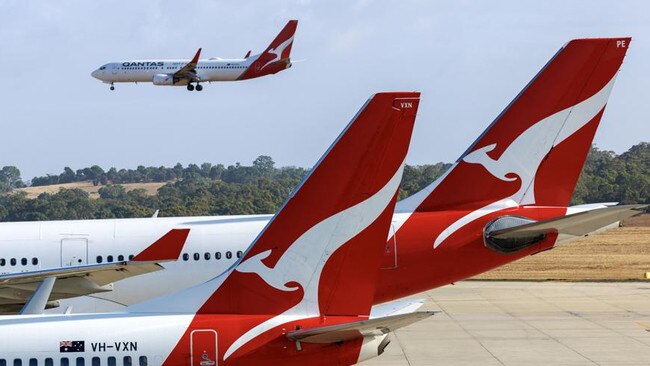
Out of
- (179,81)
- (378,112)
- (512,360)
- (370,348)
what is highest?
(179,81)

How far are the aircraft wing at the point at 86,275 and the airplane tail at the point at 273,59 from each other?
69.7 m

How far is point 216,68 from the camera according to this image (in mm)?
91812

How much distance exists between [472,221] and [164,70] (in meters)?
71.5

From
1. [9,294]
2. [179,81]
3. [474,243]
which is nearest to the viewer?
[9,294]

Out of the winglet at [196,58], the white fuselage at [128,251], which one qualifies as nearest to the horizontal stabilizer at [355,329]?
the white fuselage at [128,251]

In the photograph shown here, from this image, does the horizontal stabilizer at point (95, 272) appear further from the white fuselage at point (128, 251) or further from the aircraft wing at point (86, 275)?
the white fuselage at point (128, 251)

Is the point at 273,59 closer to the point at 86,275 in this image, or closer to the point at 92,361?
the point at 86,275

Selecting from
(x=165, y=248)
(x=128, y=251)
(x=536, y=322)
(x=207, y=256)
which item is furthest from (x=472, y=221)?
(x=536, y=322)

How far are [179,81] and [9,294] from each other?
234ft

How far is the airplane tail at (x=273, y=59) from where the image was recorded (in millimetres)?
91062

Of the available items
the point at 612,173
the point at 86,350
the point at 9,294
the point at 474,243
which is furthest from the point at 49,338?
the point at 612,173

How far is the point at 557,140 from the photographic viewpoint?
79.9ft

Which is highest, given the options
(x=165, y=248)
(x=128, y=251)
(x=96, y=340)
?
(x=165, y=248)

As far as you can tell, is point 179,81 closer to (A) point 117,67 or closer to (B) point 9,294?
(A) point 117,67
